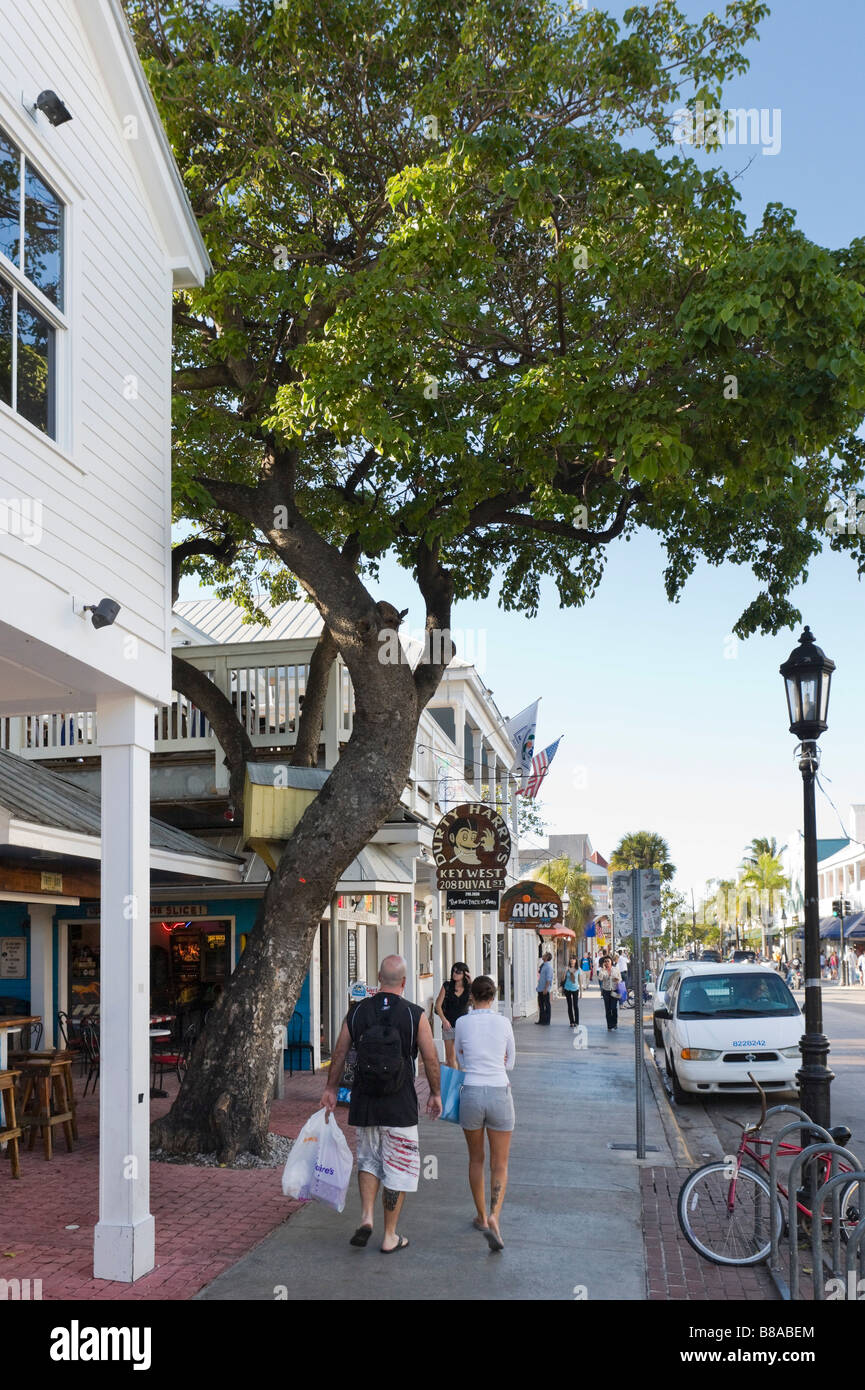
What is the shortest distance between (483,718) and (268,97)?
75.7ft

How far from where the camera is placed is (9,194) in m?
6.64

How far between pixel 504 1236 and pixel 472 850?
9541mm

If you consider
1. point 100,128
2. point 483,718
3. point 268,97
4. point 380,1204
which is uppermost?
point 268,97

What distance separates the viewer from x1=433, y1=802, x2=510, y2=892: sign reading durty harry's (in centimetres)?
1734

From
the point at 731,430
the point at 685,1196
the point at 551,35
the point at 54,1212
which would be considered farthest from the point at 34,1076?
the point at 551,35

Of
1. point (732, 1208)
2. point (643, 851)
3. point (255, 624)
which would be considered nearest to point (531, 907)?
point (255, 624)

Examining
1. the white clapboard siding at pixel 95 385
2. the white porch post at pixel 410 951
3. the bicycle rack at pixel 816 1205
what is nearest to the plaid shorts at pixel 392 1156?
the bicycle rack at pixel 816 1205

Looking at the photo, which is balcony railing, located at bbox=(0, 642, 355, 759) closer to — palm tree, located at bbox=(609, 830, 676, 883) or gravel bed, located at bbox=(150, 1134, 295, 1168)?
gravel bed, located at bbox=(150, 1134, 295, 1168)

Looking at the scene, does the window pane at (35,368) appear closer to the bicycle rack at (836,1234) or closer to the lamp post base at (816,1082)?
the bicycle rack at (836,1234)

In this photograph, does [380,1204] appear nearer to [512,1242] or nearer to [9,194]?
[512,1242]

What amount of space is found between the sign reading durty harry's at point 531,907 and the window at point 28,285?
2012cm

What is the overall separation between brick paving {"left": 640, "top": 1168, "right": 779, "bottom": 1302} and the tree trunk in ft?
12.1

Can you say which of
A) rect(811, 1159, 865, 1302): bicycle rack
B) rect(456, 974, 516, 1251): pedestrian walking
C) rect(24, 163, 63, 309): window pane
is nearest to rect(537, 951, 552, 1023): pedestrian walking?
rect(456, 974, 516, 1251): pedestrian walking

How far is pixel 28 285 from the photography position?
6715mm
